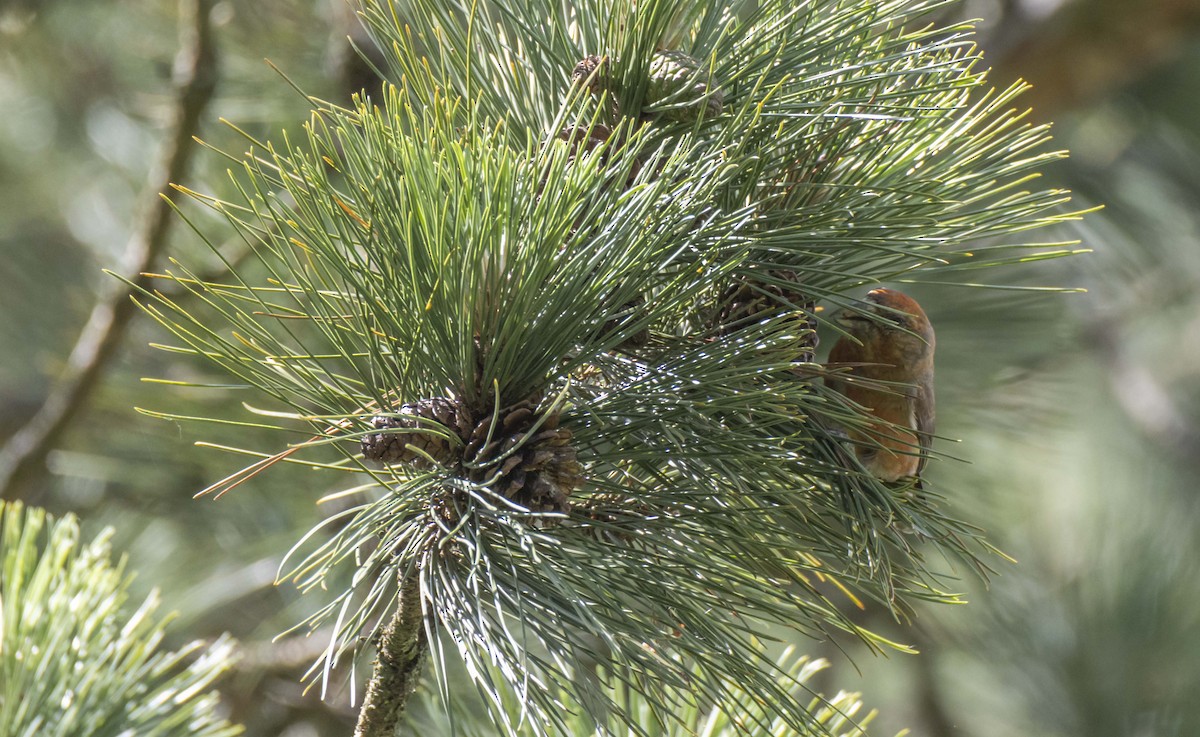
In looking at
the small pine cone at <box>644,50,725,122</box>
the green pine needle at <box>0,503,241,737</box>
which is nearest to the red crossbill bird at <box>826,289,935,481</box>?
the small pine cone at <box>644,50,725,122</box>

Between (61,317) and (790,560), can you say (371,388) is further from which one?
(61,317)

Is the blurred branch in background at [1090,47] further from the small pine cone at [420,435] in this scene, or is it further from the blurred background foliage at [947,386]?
the small pine cone at [420,435]

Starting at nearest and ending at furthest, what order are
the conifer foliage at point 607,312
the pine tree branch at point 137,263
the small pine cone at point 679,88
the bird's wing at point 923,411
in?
the conifer foliage at point 607,312 < the small pine cone at point 679,88 < the bird's wing at point 923,411 < the pine tree branch at point 137,263

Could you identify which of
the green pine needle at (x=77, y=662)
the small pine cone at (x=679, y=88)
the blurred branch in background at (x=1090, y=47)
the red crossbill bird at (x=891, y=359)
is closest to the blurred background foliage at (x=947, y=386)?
the blurred branch in background at (x=1090, y=47)

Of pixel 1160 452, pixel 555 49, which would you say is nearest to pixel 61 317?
pixel 555 49

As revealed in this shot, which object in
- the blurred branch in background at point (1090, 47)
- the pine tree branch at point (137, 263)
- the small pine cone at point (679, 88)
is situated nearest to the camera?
the small pine cone at point (679, 88)

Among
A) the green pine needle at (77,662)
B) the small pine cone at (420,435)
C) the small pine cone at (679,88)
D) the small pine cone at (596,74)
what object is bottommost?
the green pine needle at (77,662)
